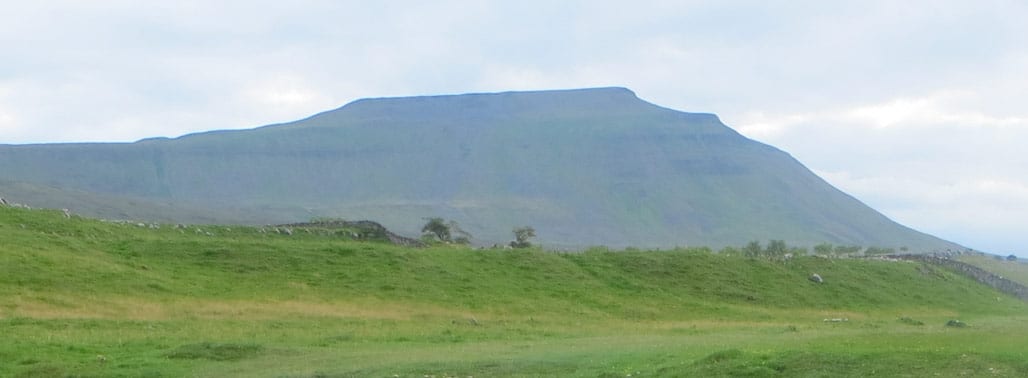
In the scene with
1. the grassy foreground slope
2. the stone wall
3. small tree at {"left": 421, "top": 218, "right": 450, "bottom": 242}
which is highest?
small tree at {"left": 421, "top": 218, "right": 450, "bottom": 242}

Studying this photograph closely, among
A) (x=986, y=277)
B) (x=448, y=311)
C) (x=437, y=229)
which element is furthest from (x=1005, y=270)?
(x=448, y=311)

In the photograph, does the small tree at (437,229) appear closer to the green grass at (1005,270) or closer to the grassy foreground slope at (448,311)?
the grassy foreground slope at (448,311)

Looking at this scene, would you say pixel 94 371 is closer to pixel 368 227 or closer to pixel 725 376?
pixel 725 376

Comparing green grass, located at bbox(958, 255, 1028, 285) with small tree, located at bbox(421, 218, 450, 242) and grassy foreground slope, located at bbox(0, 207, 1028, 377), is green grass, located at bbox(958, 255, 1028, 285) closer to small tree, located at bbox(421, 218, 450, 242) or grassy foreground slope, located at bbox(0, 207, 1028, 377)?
grassy foreground slope, located at bbox(0, 207, 1028, 377)

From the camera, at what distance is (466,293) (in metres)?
47.8

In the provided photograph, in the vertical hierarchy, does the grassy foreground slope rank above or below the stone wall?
below

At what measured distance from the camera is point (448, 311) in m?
44.6

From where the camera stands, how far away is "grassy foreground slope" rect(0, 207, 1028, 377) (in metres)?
25.7

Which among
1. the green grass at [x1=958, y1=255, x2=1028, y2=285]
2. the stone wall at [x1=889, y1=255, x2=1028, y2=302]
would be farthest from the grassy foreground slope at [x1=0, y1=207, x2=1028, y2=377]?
the green grass at [x1=958, y1=255, x2=1028, y2=285]

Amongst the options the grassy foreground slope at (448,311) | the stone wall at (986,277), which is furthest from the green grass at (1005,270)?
the grassy foreground slope at (448,311)

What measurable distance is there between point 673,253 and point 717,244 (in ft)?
450

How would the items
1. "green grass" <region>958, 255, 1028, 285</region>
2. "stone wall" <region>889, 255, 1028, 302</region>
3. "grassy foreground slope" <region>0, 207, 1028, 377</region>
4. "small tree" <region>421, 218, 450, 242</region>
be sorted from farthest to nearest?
"green grass" <region>958, 255, 1028, 285</region>
"small tree" <region>421, 218, 450, 242</region>
"stone wall" <region>889, 255, 1028, 302</region>
"grassy foreground slope" <region>0, 207, 1028, 377</region>

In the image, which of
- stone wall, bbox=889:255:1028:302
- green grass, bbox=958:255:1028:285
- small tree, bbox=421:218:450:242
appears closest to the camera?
stone wall, bbox=889:255:1028:302

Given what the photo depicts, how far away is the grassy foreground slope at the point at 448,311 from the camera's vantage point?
84.3 ft
